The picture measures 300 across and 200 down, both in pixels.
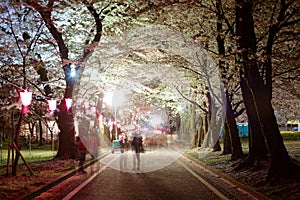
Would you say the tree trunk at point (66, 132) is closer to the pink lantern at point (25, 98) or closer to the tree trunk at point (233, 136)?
the pink lantern at point (25, 98)

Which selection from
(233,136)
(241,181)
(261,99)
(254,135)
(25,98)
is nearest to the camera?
(261,99)

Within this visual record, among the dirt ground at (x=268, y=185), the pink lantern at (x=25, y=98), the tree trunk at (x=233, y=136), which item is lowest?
the dirt ground at (x=268, y=185)

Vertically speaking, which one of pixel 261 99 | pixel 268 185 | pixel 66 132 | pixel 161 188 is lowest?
pixel 161 188

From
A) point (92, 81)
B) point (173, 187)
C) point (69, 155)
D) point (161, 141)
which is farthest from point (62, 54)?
point (161, 141)

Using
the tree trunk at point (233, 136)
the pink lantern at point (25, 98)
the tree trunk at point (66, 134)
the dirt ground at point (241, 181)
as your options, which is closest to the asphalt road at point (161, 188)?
the dirt ground at point (241, 181)

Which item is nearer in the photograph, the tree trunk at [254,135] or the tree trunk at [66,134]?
the tree trunk at [254,135]

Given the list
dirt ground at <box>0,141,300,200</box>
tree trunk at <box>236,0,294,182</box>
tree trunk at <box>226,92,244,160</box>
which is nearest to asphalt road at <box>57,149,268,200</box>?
dirt ground at <box>0,141,300,200</box>

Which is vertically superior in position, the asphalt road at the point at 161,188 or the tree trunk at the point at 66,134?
the tree trunk at the point at 66,134

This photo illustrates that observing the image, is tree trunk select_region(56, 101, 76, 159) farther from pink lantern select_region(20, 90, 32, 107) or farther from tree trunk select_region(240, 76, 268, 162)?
tree trunk select_region(240, 76, 268, 162)

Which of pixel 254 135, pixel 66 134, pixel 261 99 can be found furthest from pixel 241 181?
pixel 66 134

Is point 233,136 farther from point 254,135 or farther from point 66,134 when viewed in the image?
point 66,134

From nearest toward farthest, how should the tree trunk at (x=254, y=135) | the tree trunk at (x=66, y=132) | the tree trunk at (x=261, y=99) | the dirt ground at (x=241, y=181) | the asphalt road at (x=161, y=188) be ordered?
the dirt ground at (x=241, y=181) < the asphalt road at (x=161, y=188) < the tree trunk at (x=261, y=99) < the tree trunk at (x=254, y=135) < the tree trunk at (x=66, y=132)

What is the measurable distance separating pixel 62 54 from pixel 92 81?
967cm

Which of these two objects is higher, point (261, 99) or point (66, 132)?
point (261, 99)
